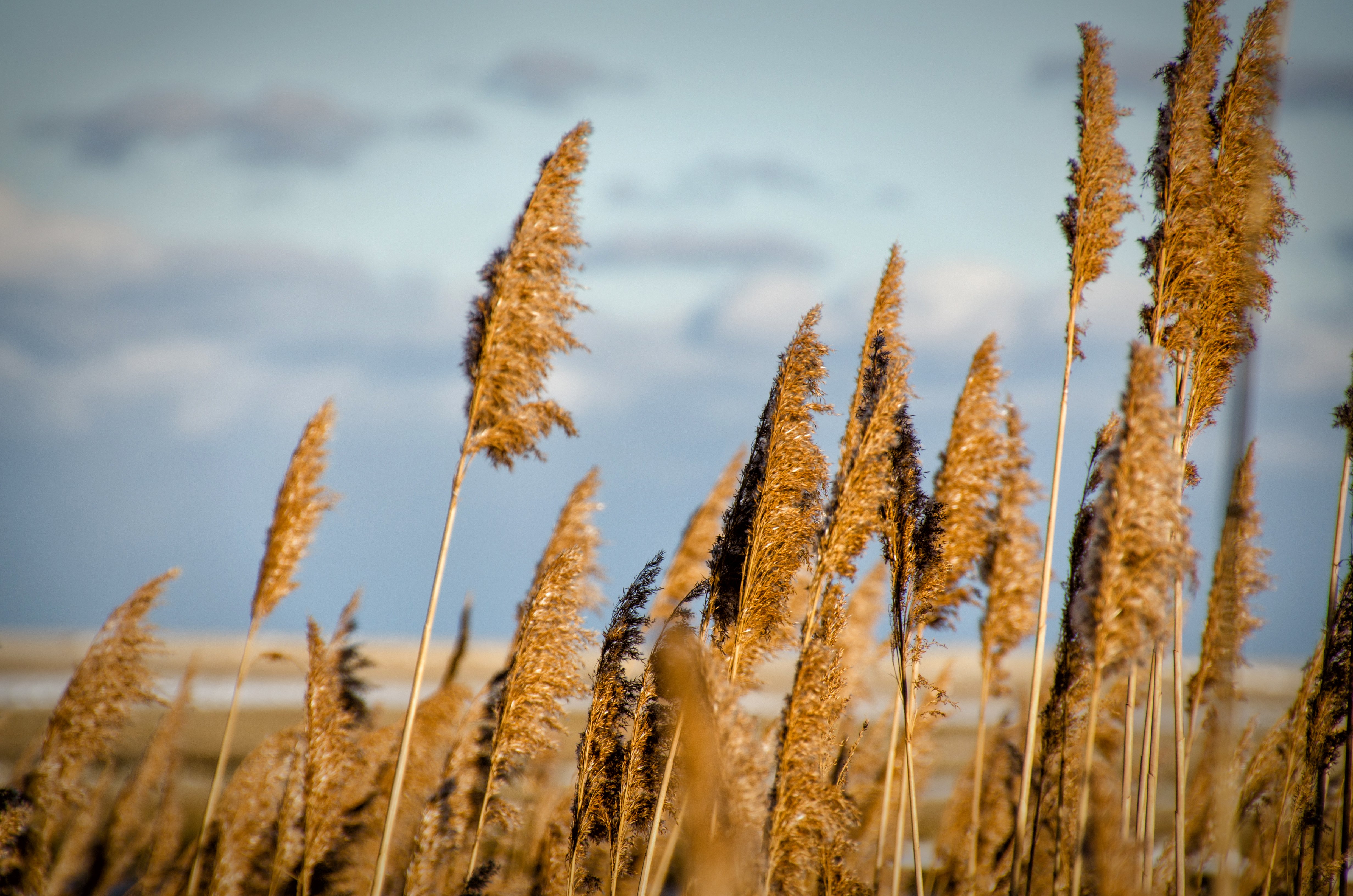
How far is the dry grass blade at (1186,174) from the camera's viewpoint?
11.6 ft

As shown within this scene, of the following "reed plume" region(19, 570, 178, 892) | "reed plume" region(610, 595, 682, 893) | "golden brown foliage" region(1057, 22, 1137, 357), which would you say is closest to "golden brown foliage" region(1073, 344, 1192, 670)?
"golden brown foliage" region(1057, 22, 1137, 357)

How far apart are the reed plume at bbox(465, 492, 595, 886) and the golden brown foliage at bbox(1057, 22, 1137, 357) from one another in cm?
263

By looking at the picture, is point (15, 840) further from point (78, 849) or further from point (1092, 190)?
point (1092, 190)

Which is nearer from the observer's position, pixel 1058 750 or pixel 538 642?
pixel 1058 750

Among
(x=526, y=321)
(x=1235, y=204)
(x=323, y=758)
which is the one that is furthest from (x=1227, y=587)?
(x=323, y=758)

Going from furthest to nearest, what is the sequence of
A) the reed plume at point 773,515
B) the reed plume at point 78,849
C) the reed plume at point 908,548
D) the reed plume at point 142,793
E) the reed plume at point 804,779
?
the reed plume at point 142,793
the reed plume at point 78,849
the reed plume at point 908,548
the reed plume at point 773,515
the reed plume at point 804,779

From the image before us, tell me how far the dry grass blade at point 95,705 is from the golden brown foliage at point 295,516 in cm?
129

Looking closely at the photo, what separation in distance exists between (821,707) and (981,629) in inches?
95.8

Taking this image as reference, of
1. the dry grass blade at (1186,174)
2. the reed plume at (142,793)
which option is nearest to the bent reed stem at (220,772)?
the reed plume at (142,793)

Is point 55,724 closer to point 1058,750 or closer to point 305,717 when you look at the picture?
point 305,717

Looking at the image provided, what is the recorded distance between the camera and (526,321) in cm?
380

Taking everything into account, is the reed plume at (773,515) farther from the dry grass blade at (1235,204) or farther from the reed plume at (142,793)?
the reed plume at (142,793)

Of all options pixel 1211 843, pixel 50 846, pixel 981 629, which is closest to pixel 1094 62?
pixel 981 629

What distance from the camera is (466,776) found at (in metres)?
4.48
